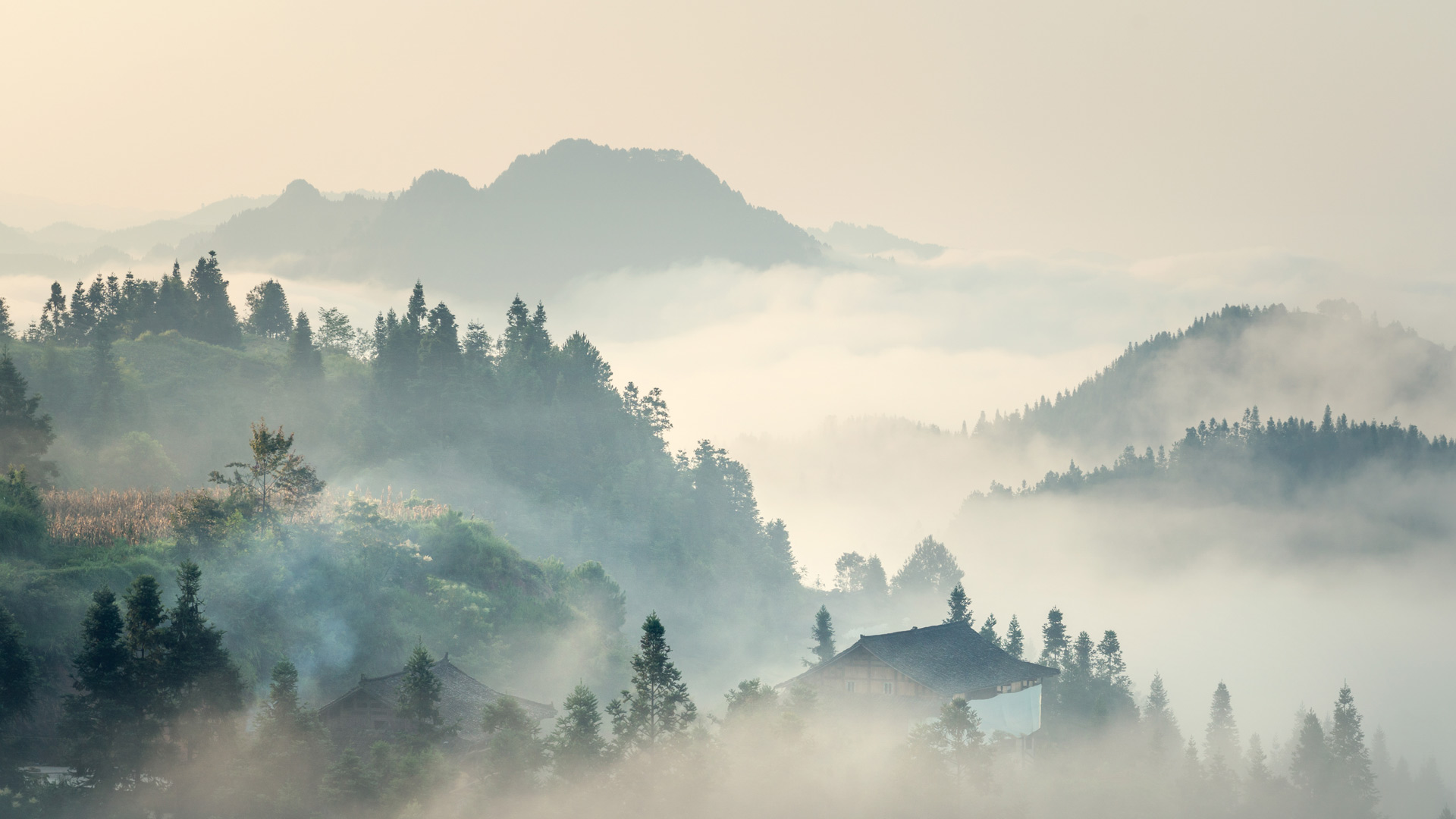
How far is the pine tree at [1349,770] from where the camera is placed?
11781cm

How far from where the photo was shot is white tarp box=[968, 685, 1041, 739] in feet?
310

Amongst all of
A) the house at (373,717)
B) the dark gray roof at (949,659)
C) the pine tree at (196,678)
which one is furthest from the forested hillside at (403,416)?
the dark gray roof at (949,659)

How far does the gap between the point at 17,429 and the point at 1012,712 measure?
8306cm

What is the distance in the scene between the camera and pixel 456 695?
232 ft

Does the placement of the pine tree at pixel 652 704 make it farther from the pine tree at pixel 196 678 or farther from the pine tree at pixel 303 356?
the pine tree at pixel 303 356

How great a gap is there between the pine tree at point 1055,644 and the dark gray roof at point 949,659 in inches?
1595

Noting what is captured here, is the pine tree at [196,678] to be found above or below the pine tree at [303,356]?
below

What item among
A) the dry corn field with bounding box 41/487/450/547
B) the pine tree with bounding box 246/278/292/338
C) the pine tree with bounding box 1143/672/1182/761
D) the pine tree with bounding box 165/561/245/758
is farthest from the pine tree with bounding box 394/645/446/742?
the pine tree with bounding box 246/278/292/338

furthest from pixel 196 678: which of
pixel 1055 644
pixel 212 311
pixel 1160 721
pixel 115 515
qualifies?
pixel 1160 721

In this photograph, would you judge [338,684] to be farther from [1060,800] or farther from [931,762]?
[1060,800]

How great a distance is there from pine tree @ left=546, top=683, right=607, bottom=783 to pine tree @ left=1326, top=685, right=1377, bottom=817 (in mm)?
89208

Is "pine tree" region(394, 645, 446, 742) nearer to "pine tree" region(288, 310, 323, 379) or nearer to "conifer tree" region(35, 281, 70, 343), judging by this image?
"pine tree" region(288, 310, 323, 379)

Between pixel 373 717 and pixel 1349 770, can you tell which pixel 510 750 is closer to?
pixel 373 717

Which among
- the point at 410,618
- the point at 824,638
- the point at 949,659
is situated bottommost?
the point at 824,638
